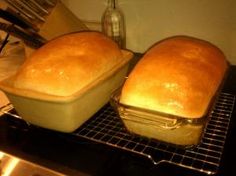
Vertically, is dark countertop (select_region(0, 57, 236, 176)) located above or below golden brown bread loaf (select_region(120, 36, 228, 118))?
below

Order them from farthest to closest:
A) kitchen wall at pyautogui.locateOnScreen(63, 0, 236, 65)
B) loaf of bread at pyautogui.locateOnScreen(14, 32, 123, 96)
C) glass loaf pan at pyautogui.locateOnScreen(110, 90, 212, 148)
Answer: kitchen wall at pyautogui.locateOnScreen(63, 0, 236, 65) < loaf of bread at pyautogui.locateOnScreen(14, 32, 123, 96) < glass loaf pan at pyautogui.locateOnScreen(110, 90, 212, 148)

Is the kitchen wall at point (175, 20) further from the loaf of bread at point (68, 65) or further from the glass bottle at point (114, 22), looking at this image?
the loaf of bread at point (68, 65)

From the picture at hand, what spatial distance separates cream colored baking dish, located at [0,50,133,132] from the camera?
61cm

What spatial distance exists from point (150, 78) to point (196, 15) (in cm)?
43

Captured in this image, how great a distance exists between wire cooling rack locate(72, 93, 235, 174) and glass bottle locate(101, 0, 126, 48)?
39 centimetres

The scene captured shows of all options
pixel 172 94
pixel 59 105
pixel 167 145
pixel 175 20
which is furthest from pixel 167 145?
pixel 175 20

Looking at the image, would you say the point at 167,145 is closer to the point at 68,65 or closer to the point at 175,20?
the point at 68,65

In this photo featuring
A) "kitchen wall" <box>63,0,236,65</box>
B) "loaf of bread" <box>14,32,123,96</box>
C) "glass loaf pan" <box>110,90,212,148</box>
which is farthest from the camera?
"kitchen wall" <box>63,0,236,65</box>

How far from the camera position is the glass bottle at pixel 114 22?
102 centimetres

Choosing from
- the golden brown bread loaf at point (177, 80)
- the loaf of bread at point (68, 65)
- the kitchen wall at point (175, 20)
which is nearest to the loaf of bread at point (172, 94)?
the golden brown bread loaf at point (177, 80)

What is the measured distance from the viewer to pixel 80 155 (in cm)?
61

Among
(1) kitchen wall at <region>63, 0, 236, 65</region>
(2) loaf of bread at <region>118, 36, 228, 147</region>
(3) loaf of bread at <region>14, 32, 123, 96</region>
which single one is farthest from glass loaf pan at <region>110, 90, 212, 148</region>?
(1) kitchen wall at <region>63, 0, 236, 65</region>

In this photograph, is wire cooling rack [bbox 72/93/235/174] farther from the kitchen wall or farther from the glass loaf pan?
the kitchen wall

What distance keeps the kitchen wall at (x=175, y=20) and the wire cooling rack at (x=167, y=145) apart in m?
0.28
